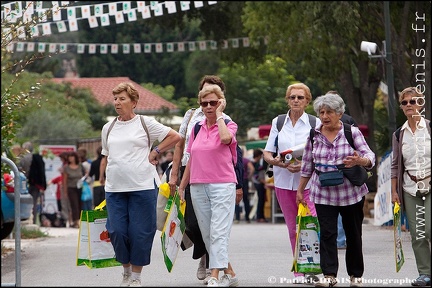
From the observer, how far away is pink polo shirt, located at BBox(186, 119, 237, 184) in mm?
9984

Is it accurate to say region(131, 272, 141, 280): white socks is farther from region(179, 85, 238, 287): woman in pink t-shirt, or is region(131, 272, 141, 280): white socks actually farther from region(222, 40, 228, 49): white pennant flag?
region(222, 40, 228, 49): white pennant flag

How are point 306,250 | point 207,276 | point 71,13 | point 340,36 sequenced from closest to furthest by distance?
1. point 306,250
2. point 207,276
3. point 71,13
4. point 340,36

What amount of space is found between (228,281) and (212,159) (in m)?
1.06

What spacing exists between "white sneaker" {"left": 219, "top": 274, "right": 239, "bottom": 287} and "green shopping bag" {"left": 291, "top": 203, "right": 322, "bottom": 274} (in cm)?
56

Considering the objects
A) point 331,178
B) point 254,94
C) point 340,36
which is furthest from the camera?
point 254,94

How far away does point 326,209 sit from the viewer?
9.77 meters

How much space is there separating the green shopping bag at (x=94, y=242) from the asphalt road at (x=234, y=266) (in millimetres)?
223

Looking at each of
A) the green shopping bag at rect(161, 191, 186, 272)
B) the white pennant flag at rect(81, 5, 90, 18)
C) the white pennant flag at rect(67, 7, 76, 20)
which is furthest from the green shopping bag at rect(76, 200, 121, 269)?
the white pennant flag at rect(81, 5, 90, 18)

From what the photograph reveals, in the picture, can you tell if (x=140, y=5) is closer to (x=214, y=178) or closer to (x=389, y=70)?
(x=389, y=70)

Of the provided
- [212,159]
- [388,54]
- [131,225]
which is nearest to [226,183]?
[212,159]

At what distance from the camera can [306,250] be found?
10.1 metres

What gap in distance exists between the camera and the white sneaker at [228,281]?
1001 cm

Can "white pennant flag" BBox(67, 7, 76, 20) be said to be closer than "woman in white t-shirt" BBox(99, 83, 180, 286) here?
No

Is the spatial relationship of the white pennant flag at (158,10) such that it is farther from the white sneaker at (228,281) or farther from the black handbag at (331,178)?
the black handbag at (331,178)
